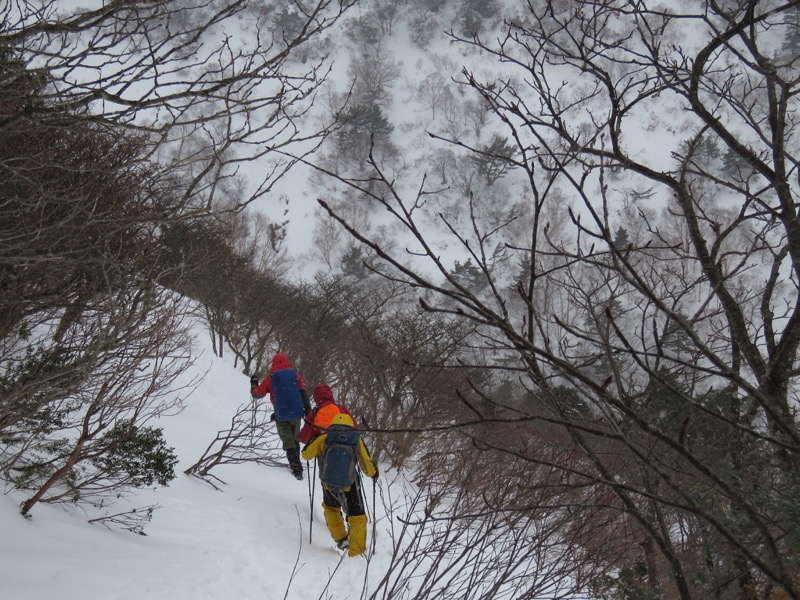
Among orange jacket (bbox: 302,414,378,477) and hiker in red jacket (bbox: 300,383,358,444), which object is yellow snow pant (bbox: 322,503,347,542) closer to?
orange jacket (bbox: 302,414,378,477)

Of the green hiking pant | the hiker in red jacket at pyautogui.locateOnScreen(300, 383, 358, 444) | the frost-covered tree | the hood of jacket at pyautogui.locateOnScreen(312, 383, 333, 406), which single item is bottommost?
the frost-covered tree

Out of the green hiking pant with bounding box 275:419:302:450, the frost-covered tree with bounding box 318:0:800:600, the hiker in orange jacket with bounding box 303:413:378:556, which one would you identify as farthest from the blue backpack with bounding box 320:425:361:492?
the frost-covered tree with bounding box 318:0:800:600

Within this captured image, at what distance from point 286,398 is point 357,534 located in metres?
2.13

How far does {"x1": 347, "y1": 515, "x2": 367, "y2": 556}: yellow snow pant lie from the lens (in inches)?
185

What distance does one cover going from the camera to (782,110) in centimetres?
204

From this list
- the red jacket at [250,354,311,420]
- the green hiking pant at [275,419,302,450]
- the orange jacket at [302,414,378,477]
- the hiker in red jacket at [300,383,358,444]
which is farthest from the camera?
the green hiking pant at [275,419,302,450]

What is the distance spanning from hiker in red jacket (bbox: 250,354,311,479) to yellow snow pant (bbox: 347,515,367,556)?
1.75 metres

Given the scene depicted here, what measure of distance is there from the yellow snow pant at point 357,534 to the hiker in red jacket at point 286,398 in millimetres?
1750

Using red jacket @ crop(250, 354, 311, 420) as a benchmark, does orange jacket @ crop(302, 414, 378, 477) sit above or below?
below

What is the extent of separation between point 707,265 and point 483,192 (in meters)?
42.9

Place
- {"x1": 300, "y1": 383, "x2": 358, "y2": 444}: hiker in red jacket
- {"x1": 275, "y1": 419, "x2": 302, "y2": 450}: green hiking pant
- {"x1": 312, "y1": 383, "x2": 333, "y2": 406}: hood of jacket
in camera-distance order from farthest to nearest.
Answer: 1. {"x1": 275, "y1": 419, "x2": 302, "y2": 450}: green hiking pant
2. {"x1": 312, "y1": 383, "x2": 333, "y2": 406}: hood of jacket
3. {"x1": 300, "y1": 383, "x2": 358, "y2": 444}: hiker in red jacket

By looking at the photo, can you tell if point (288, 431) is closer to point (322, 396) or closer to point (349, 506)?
point (322, 396)

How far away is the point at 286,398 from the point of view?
251 inches

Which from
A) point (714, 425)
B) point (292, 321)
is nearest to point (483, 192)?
point (292, 321)
